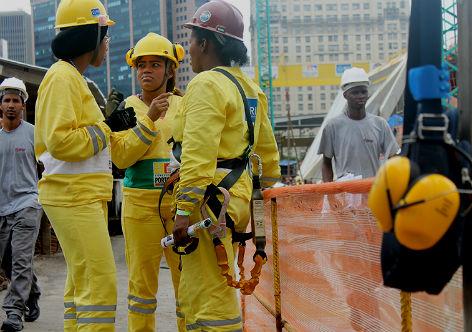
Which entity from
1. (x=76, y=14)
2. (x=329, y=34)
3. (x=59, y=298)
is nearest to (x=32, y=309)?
(x=59, y=298)

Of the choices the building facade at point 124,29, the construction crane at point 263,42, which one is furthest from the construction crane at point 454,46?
the construction crane at point 263,42

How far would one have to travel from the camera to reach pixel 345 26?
136m

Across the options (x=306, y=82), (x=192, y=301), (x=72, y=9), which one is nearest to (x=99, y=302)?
(x=192, y=301)

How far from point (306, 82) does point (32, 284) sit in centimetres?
4831

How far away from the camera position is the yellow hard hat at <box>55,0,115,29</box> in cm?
356

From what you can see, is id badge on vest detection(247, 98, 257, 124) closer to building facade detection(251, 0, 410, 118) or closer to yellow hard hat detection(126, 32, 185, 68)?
yellow hard hat detection(126, 32, 185, 68)

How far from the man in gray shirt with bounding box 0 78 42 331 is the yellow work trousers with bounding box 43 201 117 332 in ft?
6.85

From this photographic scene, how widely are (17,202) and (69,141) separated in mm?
2481

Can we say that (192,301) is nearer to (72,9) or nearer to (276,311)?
(276,311)

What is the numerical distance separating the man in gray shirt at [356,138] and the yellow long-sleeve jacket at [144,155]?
1.60 m

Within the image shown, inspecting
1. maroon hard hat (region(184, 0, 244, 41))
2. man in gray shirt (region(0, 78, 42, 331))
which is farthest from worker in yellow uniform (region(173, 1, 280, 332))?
man in gray shirt (region(0, 78, 42, 331))

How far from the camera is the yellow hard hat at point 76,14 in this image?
11.7 feet

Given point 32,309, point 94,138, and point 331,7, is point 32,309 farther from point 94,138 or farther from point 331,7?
point 331,7

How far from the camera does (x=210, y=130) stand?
9.86 ft
